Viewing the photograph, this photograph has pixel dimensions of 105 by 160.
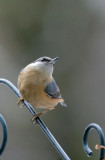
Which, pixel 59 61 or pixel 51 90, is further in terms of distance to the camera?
pixel 59 61

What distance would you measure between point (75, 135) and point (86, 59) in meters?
1.08

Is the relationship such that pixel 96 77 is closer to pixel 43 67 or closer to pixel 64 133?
pixel 64 133

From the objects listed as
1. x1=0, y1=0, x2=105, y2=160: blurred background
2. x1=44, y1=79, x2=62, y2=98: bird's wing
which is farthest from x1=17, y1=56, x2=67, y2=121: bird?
x1=0, y1=0, x2=105, y2=160: blurred background

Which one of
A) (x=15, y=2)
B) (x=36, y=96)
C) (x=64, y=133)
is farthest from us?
(x=15, y=2)

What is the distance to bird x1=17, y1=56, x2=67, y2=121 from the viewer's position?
2100 mm

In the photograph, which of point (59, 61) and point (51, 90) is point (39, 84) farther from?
point (59, 61)

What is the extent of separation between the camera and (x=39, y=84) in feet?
7.01

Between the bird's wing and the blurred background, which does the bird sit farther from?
the blurred background

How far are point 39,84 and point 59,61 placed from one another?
2.95 metres

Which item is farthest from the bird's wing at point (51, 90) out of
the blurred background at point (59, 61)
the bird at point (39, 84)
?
the blurred background at point (59, 61)

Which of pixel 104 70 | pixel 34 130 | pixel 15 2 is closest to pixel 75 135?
pixel 34 130

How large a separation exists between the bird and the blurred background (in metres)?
2.55

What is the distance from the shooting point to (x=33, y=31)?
4988 mm

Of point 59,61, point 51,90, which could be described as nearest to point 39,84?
point 51,90
